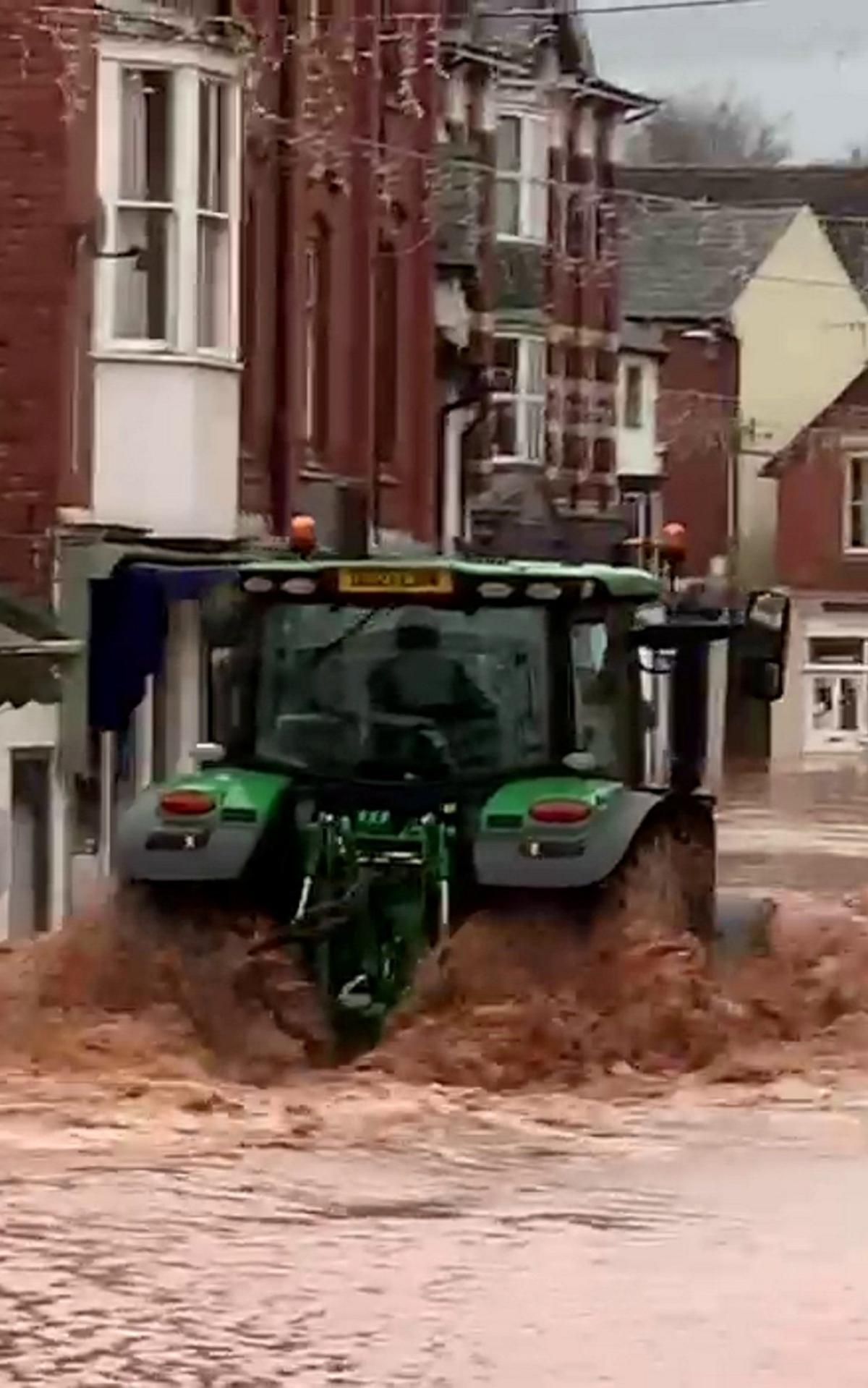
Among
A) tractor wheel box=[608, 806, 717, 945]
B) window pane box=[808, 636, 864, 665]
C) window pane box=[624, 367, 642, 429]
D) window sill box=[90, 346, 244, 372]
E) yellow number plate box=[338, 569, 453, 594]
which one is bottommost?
window pane box=[808, 636, 864, 665]

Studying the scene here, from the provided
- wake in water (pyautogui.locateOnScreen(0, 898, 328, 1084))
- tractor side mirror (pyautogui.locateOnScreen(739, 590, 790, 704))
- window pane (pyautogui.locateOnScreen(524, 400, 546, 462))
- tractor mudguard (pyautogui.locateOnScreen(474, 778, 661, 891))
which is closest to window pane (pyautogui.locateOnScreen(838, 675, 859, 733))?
window pane (pyautogui.locateOnScreen(524, 400, 546, 462))

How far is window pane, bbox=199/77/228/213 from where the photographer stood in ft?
85.1

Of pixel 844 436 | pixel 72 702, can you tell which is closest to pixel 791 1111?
pixel 72 702

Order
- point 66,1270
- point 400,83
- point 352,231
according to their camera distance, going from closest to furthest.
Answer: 1. point 66,1270
2. point 352,231
3. point 400,83

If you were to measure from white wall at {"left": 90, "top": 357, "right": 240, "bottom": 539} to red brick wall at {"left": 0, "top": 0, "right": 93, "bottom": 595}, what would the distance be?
1.54 feet

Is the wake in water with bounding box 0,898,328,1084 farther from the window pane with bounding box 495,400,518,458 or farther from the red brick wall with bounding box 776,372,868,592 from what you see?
the red brick wall with bounding box 776,372,868,592

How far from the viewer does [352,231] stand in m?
31.8

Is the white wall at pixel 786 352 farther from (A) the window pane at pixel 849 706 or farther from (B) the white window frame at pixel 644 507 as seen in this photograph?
(B) the white window frame at pixel 644 507

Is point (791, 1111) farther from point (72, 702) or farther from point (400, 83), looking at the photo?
point (400, 83)

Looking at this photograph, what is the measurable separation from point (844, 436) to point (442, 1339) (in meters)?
57.2

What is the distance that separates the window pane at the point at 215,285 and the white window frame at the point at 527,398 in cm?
2359

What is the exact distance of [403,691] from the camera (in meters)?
16.6

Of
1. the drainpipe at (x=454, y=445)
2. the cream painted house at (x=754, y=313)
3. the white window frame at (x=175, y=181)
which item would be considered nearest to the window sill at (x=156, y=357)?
the white window frame at (x=175, y=181)

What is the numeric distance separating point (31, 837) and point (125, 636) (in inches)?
66.9
